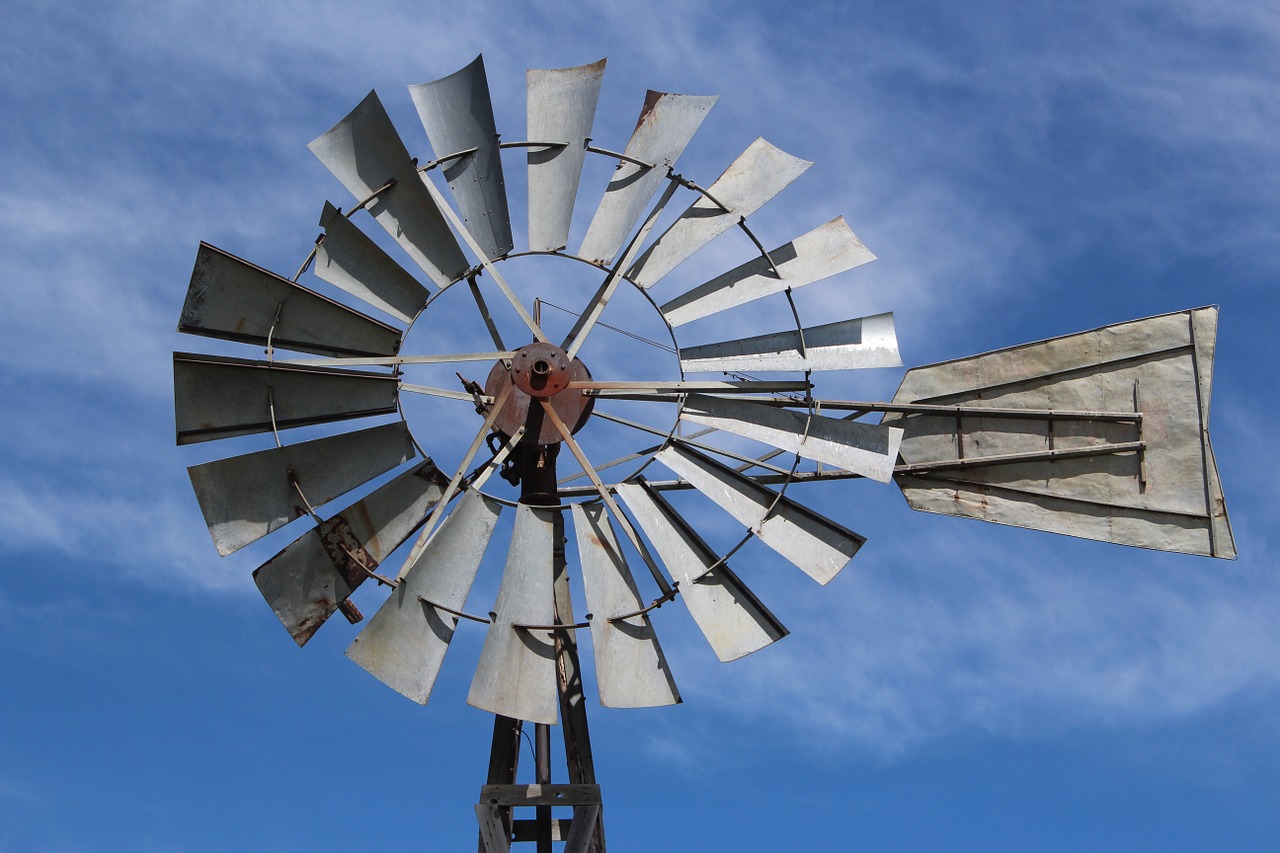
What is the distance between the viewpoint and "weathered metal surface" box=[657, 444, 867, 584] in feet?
29.5

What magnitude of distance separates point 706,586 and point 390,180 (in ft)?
11.1

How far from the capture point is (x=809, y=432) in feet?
30.8

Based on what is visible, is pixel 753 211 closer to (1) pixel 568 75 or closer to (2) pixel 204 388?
(1) pixel 568 75

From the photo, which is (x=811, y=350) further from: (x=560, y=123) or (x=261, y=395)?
(x=261, y=395)

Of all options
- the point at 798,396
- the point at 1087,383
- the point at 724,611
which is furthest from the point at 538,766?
the point at 1087,383

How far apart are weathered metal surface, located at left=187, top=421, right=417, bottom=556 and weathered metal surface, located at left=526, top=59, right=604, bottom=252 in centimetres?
197

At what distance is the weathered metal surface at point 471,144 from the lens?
9.55m

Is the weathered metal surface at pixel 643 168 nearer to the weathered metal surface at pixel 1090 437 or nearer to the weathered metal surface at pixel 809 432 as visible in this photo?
the weathered metal surface at pixel 809 432

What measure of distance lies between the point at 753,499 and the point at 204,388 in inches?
138

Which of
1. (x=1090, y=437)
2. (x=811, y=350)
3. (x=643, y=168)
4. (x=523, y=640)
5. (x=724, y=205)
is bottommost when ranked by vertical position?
(x=523, y=640)

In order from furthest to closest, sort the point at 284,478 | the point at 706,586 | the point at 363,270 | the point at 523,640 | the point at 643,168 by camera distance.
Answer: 1. the point at 643,168
2. the point at 363,270
3. the point at 706,586
4. the point at 284,478
5. the point at 523,640

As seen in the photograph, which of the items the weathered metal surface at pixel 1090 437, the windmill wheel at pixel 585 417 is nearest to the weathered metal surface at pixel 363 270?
the windmill wheel at pixel 585 417

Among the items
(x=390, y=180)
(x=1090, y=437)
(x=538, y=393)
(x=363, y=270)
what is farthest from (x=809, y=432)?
(x=390, y=180)

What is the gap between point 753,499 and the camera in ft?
30.5
